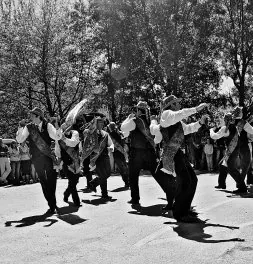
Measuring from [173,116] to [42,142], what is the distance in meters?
2.62

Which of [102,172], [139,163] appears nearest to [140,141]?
[139,163]

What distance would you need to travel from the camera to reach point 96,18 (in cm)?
2773

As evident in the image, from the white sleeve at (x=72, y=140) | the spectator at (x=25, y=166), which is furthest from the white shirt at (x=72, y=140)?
the spectator at (x=25, y=166)

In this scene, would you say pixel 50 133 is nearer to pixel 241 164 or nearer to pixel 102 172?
pixel 102 172

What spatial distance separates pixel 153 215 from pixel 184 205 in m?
0.87

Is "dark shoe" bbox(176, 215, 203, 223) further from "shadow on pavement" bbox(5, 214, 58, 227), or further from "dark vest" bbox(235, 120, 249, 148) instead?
"dark vest" bbox(235, 120, 249, 148)

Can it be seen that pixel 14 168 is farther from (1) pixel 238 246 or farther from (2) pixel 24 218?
(1) pixel 238 246

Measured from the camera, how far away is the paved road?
5395mm

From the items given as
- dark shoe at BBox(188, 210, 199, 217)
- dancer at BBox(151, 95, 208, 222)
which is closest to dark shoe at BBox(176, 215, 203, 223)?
dancer at BBox(151, 95, 208, 222)

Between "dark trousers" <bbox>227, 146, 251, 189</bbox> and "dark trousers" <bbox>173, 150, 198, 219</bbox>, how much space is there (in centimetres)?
347

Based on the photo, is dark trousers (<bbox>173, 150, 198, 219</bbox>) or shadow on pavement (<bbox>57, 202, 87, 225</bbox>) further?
shadow on pavement (<bbox>57, 202, 87, 225</bbox>)

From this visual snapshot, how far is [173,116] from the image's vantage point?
22.8 feet

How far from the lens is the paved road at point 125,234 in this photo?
5.39 metres

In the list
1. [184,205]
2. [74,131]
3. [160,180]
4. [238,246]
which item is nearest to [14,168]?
[74,131]
